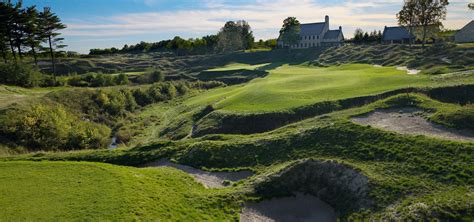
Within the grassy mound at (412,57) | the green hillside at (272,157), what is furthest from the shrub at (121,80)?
the grassy mound at (412,57)

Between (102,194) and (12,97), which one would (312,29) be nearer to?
(12,97)

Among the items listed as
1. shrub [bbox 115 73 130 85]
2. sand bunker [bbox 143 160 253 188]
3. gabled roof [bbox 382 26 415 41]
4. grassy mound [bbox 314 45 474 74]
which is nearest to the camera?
sand bunker [bbox 143 160 253 188]

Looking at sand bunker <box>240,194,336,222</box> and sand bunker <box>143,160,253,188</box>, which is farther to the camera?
sand bunker <box>143,160,253,188</box>

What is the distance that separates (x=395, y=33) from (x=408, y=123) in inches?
3482

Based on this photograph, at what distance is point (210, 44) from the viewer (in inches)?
5822

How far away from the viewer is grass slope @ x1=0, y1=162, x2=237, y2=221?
1714cm

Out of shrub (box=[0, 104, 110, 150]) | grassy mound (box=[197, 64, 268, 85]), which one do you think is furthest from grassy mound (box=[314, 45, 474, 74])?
shrub (box=[0, 104, 110, 150])

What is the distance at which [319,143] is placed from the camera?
2570cm

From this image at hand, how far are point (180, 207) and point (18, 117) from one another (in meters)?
28.2

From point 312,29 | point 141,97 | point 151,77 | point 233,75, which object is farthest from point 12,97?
point 312,29

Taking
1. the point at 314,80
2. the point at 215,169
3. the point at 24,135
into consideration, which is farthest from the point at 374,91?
the point at 24,135

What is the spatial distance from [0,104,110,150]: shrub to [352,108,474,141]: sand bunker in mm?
28643

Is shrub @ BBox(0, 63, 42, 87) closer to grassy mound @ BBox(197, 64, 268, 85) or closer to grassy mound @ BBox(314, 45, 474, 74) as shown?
grassy mound @ BBox(197, 64, 268, 85)

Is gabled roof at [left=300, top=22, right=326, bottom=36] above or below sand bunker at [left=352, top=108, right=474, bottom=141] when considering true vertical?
above
